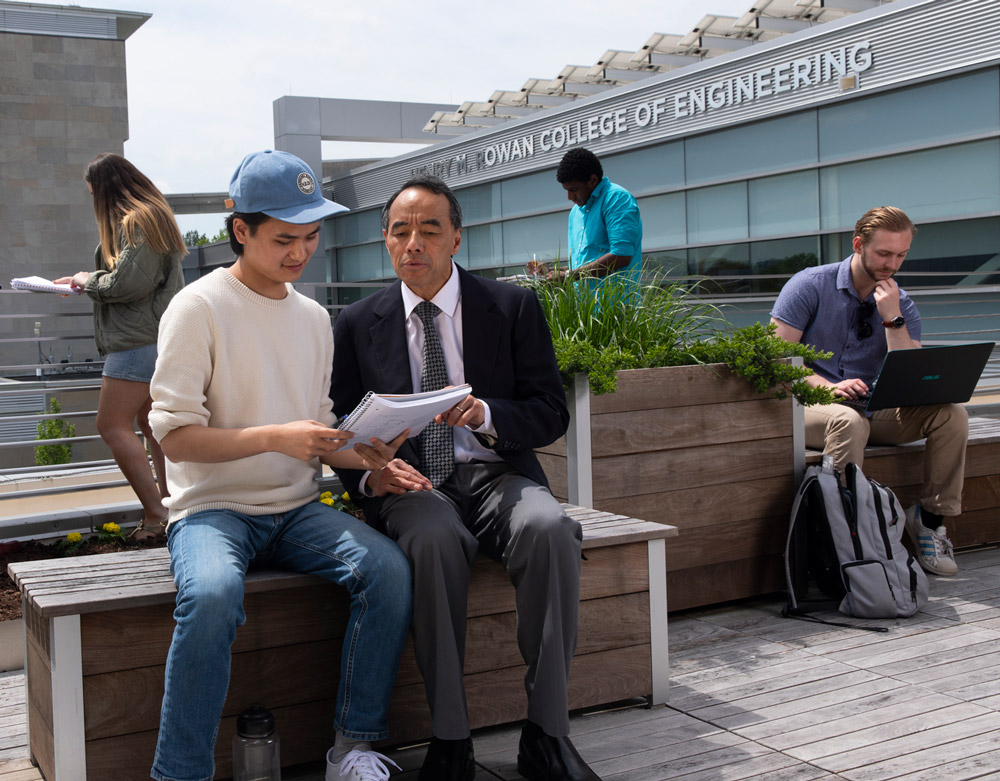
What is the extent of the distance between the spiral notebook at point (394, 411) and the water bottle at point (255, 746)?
0.72 m

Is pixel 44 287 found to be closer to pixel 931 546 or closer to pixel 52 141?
pixel 931 546

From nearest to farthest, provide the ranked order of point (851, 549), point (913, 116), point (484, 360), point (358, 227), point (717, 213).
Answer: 1. point (484, 360)
2. point (851, 549)
3. point (913, 116)
4. point (717, 213)
5. point (358, 227)

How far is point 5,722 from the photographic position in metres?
3.18

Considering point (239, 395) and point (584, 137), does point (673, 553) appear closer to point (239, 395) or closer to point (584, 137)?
point (239, 395)

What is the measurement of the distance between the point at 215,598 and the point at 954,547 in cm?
424

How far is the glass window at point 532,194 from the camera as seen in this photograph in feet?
60.8

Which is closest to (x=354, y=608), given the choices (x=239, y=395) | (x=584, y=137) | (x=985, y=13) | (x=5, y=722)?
(x=239, y=395)

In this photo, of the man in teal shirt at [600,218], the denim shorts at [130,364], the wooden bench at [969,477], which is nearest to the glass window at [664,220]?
the man in teal shirt at [600,218]

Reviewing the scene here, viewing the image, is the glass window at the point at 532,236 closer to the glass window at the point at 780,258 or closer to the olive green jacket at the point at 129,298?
the glass window at the point at 780,258

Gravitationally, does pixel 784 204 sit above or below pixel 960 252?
above

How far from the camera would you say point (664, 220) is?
1664 cm

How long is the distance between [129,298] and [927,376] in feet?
11.7

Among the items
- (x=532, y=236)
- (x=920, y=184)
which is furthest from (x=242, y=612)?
(x=532, y=236)

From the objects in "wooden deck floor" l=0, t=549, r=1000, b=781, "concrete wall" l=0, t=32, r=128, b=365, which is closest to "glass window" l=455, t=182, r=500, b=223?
"concrete wall" l=0, t=32, r=128, b=365
